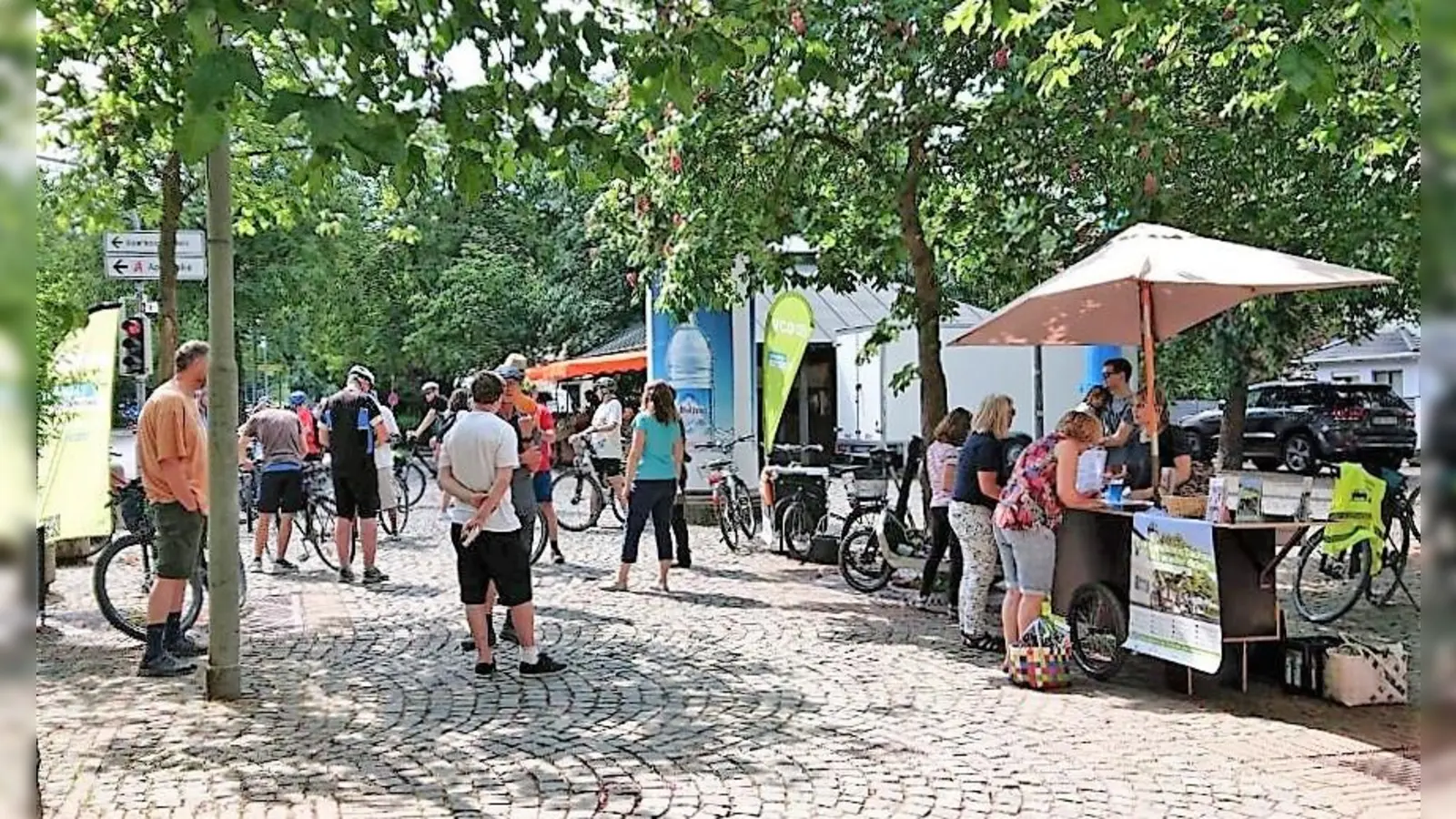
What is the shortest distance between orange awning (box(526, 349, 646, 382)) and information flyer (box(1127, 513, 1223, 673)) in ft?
63.7

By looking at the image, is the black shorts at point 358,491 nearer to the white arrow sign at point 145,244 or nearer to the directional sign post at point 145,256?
the directional sign post at point 145,256

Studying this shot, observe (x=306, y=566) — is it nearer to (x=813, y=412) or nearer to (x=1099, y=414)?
(x=1099, y=414)

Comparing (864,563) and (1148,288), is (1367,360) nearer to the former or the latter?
(864,563)

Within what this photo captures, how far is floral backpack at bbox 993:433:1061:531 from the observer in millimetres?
7375

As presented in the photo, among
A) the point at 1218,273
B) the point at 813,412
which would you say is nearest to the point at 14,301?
the point at 1218,273

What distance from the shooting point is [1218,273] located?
23.7 feet

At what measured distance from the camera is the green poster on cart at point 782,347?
45.0ft

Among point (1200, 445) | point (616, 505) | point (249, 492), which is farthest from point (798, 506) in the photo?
point (1200, 445)

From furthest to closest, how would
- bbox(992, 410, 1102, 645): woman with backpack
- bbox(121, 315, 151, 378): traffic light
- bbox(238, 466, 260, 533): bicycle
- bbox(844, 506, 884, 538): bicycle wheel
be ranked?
bbox(238, 466, 260, 533): bicycle < bbox(121, 315, 151, 378): traffic light < bbox(844, 506, 884, 538): bicycle wheel < bbox(992, 410, 1102, 645): woman with backpack

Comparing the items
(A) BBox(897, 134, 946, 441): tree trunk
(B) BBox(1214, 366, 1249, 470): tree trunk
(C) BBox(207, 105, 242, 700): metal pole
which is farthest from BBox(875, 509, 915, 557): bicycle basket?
(B) BBox(1214, 366, 1249, 470): tree trunk

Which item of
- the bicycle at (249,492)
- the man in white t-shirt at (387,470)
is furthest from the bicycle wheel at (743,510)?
the bicycle at (249,492)

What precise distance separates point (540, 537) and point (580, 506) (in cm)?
540

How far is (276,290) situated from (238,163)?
1726cm

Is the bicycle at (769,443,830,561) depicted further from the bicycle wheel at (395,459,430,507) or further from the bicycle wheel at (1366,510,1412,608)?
the bicycle wheel at (395,459,430,507)
